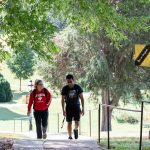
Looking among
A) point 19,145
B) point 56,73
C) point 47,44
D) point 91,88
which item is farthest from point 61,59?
point 19,145

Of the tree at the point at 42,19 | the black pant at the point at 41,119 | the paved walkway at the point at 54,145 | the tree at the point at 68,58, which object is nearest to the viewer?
the paved walkway at the point at 54,145

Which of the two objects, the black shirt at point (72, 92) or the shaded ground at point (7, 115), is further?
the shaded ground at point (7, 115)

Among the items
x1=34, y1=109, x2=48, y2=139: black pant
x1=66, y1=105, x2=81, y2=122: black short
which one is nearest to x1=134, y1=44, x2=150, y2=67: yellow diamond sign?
x1=66, y1=105, x2=81, y2=122: black short

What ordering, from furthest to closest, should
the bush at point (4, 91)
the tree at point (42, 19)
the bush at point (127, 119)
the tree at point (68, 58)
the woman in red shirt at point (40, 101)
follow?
the bush at point (4, 91)
the bush at point (127, 119)
the tree at point (68, 58)
the woman in red shirt at point (40, 101)
the tree at point (42, 19)

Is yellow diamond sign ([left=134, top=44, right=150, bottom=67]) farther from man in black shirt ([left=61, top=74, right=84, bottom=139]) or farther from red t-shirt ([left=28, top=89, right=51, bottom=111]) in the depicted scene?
red t-shirt ([left=28, top=89, right=51, bottom=111])

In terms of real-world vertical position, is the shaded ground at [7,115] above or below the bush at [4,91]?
below

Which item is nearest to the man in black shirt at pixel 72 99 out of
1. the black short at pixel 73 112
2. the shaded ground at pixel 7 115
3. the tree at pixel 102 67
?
the black short at pixel 73 112

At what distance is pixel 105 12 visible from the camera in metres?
11.8

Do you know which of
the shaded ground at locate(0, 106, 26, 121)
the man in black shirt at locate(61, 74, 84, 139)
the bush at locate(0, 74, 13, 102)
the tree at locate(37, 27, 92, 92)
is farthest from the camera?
the bush at locate(0, 74, 13, 102)

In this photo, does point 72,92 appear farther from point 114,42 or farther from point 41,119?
point 114,42

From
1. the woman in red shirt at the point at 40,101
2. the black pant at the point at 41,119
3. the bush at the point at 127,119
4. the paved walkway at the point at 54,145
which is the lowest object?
the bush at the point at 127,119

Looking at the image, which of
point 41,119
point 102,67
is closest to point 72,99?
point 41,119

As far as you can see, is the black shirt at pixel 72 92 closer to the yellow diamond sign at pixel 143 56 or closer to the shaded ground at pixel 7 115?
the yellow diamond sign at pixel 143 56

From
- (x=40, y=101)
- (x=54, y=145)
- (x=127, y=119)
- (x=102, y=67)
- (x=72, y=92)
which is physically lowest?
(x=127, y=119)
